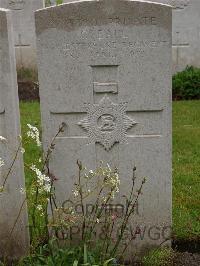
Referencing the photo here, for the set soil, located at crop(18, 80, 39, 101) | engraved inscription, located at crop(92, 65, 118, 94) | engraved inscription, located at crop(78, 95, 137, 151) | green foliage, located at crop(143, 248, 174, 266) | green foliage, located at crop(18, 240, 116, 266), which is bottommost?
green foliage, located at crop(143, 248, 174, 266)

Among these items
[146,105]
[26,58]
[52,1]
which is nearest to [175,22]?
[26,58]

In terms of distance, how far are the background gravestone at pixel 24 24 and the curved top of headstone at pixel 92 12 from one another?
652 centimetres

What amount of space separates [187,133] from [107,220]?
3056mm

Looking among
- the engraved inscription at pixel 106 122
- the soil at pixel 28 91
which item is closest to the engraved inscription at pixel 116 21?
the engraved inscription at pixel 106 122

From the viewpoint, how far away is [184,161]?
5820 millimetres

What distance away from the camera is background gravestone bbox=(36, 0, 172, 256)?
3.56m

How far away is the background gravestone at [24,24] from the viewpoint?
9969 mm

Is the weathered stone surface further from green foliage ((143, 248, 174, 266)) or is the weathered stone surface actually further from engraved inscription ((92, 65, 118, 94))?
green foliage ((143, 248, 174, 266))

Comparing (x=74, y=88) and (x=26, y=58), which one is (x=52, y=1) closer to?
(x=26, y=58)

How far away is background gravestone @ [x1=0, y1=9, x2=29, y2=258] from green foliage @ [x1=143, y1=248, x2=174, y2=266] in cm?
89

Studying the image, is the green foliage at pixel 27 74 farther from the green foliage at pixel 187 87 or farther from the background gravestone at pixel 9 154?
the background gravestone at pixel 9 154

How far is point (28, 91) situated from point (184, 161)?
442cm

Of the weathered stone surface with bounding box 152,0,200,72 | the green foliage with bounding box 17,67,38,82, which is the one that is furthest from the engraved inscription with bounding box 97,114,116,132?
the green foliage with bounding box 17,67,38,82

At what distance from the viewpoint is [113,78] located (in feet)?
12.0
